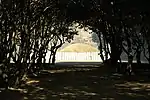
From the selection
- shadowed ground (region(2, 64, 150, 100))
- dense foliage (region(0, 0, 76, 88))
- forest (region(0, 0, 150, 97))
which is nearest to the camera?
shadowed ground (region(2, 64, 150, 100))

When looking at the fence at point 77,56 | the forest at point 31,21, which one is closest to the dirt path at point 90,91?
the forest at point 31,21

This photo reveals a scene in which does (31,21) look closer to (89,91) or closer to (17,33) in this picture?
(17,33)

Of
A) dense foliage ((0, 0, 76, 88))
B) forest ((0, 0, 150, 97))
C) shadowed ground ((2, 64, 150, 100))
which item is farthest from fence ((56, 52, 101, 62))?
shadowed ground ((2, 64, 150, 100))

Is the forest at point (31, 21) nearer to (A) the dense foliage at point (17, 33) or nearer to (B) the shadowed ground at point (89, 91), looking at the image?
(A) the dense foliage at point (17, 33)

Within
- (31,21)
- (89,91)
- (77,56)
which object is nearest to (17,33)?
(31,21)

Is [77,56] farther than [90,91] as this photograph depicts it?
Yes

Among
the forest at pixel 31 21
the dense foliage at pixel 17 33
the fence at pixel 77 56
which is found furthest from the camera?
the fence at pixel 77 56

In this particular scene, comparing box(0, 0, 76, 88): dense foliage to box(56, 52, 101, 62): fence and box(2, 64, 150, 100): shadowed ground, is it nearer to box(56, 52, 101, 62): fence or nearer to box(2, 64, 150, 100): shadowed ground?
box(2, 64, 150, 100): shadowed ground

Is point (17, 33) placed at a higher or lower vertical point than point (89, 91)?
higher

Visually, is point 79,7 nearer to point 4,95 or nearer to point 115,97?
point 115,97

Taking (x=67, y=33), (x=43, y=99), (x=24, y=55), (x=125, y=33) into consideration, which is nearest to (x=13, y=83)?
(x=24, y=55)

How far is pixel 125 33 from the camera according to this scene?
706 inches

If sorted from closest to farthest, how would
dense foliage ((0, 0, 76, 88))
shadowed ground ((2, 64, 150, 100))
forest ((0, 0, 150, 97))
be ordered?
shadowed ground ((2, 64, 150, 100)) → dense foliage ((0, 0, 76, 88)) → forest ((0, 0, 150, 97))

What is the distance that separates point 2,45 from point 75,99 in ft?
10.5
